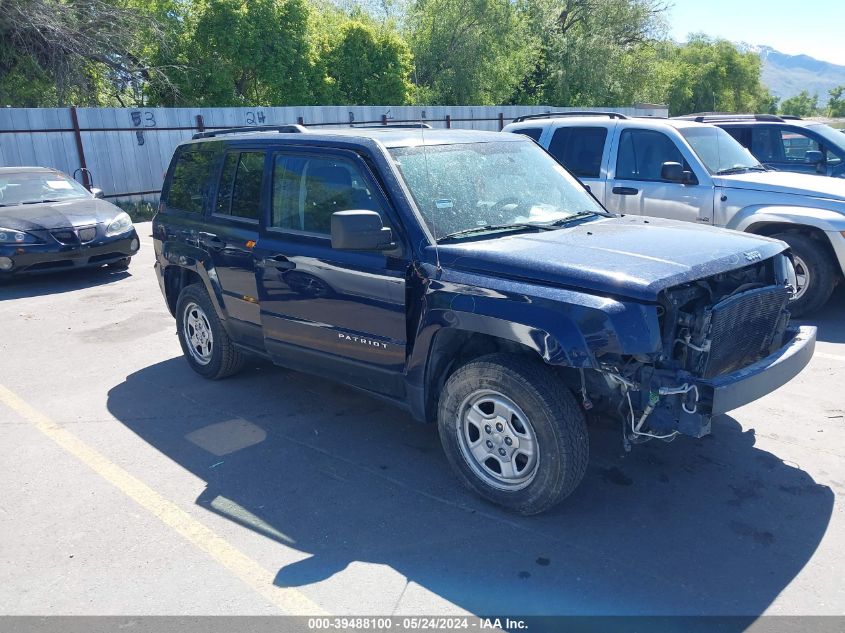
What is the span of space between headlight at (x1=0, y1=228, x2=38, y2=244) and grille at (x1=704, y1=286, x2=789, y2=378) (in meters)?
8.79

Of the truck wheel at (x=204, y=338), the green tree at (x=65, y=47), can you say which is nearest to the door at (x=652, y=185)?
the truck wheel at (x=204, y=338)

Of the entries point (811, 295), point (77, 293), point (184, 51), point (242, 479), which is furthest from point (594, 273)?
point (184, 51)

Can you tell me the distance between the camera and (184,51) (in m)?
24.0

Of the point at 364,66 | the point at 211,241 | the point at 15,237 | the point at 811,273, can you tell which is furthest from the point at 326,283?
the point at 364,66

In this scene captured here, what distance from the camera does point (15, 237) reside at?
9.55 m

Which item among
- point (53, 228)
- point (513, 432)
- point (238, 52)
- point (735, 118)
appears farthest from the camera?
point (238, 52)

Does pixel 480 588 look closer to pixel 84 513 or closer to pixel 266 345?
pixel 84 513

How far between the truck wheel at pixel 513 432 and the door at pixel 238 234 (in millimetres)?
1923

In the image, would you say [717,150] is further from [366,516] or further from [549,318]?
[366,516]

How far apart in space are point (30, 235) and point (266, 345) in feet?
19.7

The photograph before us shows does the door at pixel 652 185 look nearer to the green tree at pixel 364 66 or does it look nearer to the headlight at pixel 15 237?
the headlight at pixel 15 237

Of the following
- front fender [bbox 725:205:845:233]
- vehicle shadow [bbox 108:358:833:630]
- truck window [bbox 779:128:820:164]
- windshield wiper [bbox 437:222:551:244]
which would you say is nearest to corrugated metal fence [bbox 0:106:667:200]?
truck window [bbox 779:128:820:164]

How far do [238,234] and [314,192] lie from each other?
825 millimetres

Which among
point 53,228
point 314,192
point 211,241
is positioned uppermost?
point 314,192
